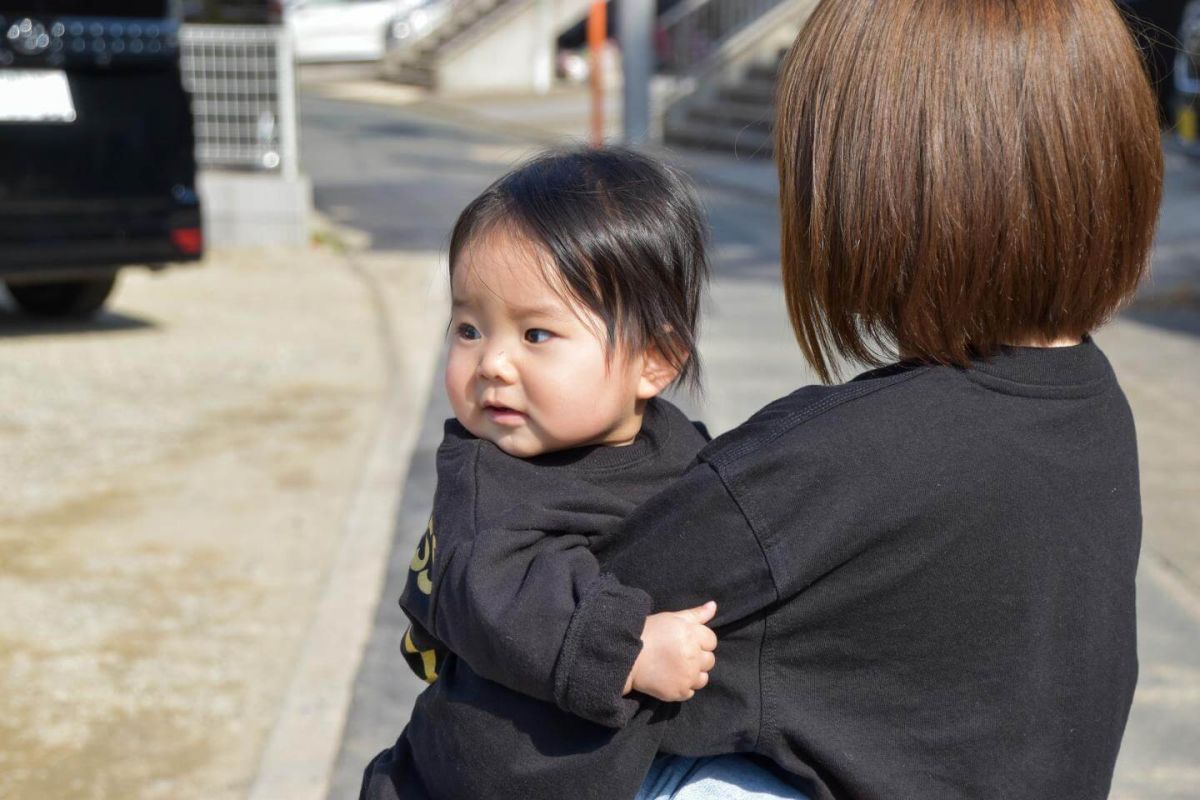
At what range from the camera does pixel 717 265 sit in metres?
9.49

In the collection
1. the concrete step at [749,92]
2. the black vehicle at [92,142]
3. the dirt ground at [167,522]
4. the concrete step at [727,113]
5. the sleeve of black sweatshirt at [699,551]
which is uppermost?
the sleeve of black sweatshirt at [699,551]

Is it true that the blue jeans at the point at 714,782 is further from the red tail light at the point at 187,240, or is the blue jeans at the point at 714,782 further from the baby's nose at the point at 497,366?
the red tail light at the point at 187,240

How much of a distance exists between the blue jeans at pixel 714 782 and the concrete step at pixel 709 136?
15.4 metres

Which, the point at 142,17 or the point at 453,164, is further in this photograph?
the point at 453,164

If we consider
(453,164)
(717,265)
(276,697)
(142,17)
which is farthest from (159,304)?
(453,164)

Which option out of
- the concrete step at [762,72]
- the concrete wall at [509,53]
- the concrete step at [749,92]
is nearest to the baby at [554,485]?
the concrete step at [749,92]

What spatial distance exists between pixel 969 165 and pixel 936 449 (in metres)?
0.25

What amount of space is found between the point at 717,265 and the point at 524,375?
8.00m

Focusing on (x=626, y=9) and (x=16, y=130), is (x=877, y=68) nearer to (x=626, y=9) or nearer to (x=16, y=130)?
(x=16, y=130)

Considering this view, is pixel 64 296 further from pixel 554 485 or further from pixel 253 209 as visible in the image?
pixel 554 485

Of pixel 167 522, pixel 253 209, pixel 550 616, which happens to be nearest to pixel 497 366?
pixel 550 616

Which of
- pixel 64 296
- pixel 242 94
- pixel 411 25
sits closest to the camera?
pixel 64 296

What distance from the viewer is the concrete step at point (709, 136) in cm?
1675

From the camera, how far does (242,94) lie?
10852mm
